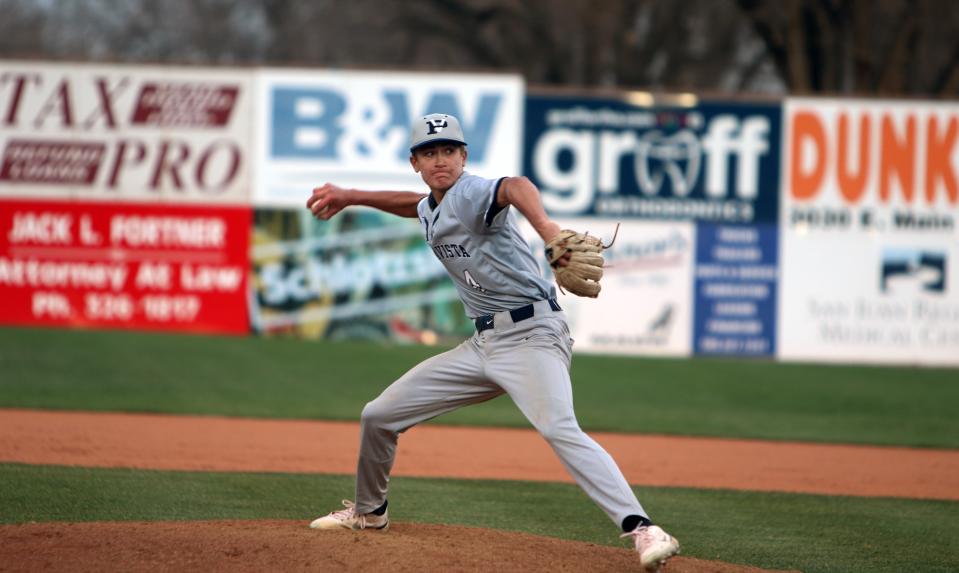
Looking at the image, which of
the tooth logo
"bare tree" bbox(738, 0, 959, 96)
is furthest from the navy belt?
"bare tree" bbox(738, 0, 959, 96)

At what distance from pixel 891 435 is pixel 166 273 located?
9.80 meters

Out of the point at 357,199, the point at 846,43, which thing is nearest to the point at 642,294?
the point at 846,43

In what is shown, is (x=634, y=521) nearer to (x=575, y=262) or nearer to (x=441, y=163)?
(x=575, y=262)

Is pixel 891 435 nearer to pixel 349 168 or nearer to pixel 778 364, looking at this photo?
pixel 778 364

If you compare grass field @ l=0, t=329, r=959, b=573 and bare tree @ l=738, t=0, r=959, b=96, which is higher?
bare tree @ l=738, t=0, r=959, b=96

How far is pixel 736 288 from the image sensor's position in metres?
17.2

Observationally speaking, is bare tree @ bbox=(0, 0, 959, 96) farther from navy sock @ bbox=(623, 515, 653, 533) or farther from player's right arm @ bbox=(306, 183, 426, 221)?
navy sock @ bbox=(623, 515, 653, 533)

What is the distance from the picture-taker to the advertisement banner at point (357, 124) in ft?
56.2

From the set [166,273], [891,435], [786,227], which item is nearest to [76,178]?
[166,273]

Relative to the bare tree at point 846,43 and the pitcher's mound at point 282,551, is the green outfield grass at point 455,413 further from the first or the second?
the bare tree at point 846,43

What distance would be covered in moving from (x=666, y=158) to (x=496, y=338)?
12.0m

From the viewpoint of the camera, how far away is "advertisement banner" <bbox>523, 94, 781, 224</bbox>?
17219 millimetres

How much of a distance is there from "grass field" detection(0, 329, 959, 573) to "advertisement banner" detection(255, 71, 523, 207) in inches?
90.0

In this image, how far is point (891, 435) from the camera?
11391mm
